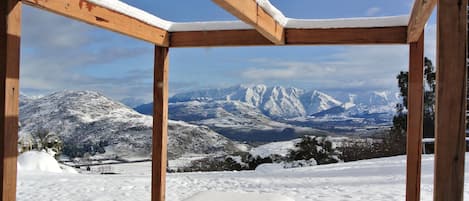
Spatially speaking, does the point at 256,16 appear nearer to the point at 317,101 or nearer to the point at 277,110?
the point at 277,110

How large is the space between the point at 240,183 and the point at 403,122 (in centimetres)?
522

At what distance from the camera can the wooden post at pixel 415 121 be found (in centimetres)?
332

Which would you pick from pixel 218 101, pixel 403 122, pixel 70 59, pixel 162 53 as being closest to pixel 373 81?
pixel 403 122

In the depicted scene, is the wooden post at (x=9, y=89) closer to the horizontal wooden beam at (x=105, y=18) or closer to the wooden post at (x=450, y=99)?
the horizontal wooden beam at (x=105, y=18)

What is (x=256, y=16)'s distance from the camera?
2.47m

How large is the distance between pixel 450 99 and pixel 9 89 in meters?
1.87

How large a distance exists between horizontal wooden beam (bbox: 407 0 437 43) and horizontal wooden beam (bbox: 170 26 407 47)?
0.53 ft

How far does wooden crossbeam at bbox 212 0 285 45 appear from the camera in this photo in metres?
2.04

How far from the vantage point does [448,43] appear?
Answer: 4.58 ft

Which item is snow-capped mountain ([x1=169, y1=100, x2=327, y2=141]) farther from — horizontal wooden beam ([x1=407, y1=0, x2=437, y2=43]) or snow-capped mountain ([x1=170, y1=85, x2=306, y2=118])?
horizontal wooden beam ([x1=407, y1=0, x2=437, y2=43])

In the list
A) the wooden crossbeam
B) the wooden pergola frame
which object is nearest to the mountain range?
the wooden pergola frame

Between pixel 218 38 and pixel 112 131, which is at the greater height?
pixel 218 38

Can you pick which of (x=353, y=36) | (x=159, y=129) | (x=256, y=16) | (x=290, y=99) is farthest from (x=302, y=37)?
(x=290, y=99)

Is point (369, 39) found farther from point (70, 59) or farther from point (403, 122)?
point (70, 59)
